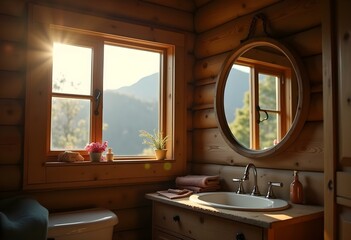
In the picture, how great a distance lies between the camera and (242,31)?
2.29m

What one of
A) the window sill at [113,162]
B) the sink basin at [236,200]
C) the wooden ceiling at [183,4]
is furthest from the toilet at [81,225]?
the wooden ceiling at [183,4]

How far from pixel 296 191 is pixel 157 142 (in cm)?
110

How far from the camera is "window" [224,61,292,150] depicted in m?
1.98

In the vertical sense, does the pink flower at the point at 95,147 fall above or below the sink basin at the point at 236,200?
above

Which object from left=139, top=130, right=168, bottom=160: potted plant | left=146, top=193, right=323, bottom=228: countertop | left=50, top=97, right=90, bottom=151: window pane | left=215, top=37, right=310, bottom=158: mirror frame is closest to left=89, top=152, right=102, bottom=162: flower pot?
left=50, top=97, right=90, bottom=151: window pane

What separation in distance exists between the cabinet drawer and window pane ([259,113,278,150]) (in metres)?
0.60

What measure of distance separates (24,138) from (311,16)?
5.91 feet

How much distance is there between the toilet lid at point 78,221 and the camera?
1733mm

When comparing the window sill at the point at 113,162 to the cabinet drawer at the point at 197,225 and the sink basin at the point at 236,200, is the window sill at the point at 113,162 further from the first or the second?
the sink basin at the point at 236,200

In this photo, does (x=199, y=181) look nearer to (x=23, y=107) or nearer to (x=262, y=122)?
(x=262, y=122)

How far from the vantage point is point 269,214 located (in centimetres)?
159

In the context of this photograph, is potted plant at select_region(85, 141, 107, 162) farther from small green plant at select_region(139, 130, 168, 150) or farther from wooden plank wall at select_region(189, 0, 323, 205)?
wooden plank wall at select_region(189, 0, 323, 205)

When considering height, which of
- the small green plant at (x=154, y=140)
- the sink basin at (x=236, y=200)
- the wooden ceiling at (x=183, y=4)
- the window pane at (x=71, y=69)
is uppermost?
the wooden ceiling at (x=183, y=4)

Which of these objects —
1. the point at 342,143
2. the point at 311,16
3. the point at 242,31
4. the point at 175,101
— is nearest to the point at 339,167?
the point at 342,143
